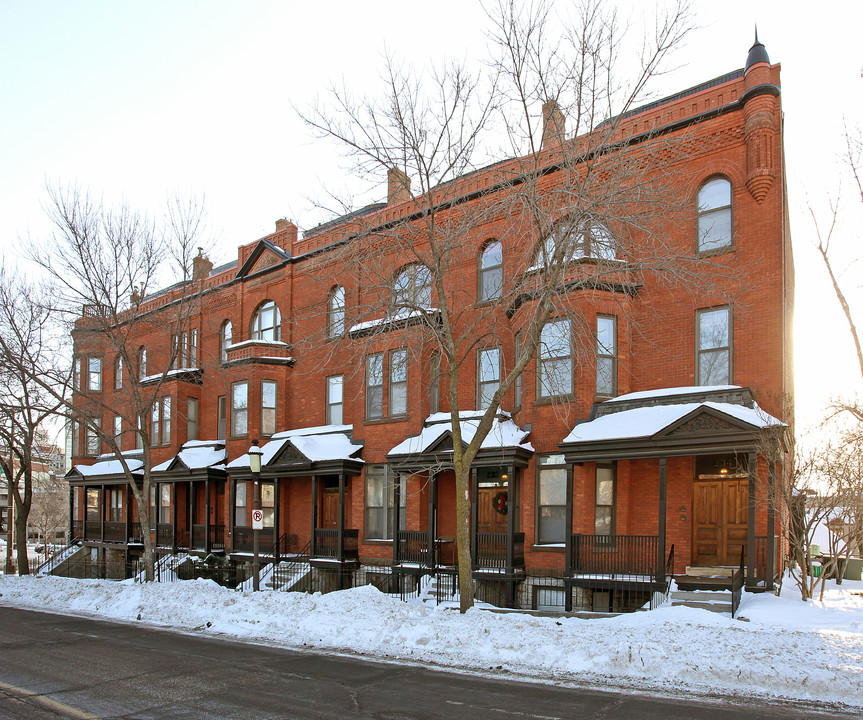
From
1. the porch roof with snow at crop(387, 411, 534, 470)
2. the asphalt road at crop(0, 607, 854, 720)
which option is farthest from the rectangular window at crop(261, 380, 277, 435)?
the asphalt road at crop(0, 607, 854, 720)

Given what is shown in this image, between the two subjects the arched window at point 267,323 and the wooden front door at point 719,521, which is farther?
the arched window at point 267,323

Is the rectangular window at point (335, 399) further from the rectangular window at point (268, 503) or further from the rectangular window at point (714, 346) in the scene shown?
the rectangular window at point (714, 346)

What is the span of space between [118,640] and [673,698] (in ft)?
Result: 35.2

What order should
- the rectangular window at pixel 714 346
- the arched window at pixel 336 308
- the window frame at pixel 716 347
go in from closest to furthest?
the window frame at pixel 716 347
the rectangular window at pixel 714 346
the arched window at pixel 336 308

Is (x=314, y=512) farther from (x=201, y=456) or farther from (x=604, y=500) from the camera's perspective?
(x=604, y=500)

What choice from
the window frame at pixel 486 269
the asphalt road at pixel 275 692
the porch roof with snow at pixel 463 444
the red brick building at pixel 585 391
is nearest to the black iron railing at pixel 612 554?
the red brick building at pixel 585 391

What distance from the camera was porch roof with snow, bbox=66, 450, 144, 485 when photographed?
31688 millimetres

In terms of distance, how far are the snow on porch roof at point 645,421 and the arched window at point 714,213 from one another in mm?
4073

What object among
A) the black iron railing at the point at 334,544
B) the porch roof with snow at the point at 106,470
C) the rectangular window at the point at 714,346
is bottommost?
the black iron railing at the point at 334,544

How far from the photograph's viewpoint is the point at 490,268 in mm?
21203

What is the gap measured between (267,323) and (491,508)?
42.0ft

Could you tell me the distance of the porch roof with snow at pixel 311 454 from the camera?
22891 mm

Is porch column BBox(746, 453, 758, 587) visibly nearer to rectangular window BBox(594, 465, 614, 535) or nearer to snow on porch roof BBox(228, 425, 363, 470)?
rectangular window BBox(594, 465, 614, 535)

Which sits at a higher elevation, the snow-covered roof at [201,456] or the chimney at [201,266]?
the chimney at [201,266]
